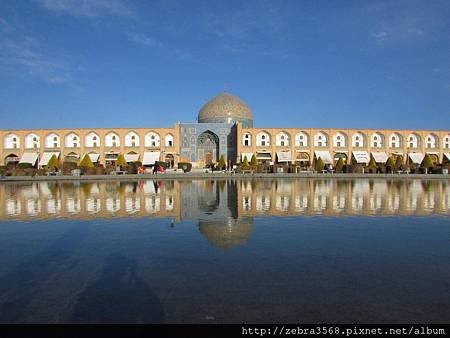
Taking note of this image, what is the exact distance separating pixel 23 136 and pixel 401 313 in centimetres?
4233

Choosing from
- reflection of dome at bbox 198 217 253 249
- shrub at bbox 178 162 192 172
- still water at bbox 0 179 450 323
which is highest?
shrub at bbox 178 162 192 172

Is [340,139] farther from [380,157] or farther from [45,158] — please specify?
[45,158]

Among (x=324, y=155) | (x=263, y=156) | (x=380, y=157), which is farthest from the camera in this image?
(x=380, y=157)

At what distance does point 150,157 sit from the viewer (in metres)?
36.6

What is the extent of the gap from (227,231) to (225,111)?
34656mm

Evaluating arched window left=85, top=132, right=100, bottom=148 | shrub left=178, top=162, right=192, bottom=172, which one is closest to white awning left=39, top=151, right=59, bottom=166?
arched window left=85, top=132, right=100, bottom=148

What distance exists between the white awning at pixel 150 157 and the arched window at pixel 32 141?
11.9m

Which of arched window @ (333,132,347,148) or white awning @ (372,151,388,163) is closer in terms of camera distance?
white awning @ (372,151,388,163)

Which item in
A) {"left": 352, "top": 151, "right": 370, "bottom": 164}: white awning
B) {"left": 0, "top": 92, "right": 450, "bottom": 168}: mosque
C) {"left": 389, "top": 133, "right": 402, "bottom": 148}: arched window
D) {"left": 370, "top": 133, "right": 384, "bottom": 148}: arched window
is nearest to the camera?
{"left": 352, "top": 151, "right": 370, "bottom": 164}: white awning

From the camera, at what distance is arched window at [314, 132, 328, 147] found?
38.5 m

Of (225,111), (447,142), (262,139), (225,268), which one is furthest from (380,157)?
(225,268)

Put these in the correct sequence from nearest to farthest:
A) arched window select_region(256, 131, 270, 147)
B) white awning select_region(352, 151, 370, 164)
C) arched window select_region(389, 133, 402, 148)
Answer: white awning select_region(352, 151, 370, 164) → arched window select_region(256, 131, 270, 147) → arched window select_region(389, 133, 402, 148)

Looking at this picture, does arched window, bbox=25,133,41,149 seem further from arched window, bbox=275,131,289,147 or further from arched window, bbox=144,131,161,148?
arched window, bbox=275,131,289,147

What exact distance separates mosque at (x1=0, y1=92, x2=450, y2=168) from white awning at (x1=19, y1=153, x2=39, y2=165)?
9cm
